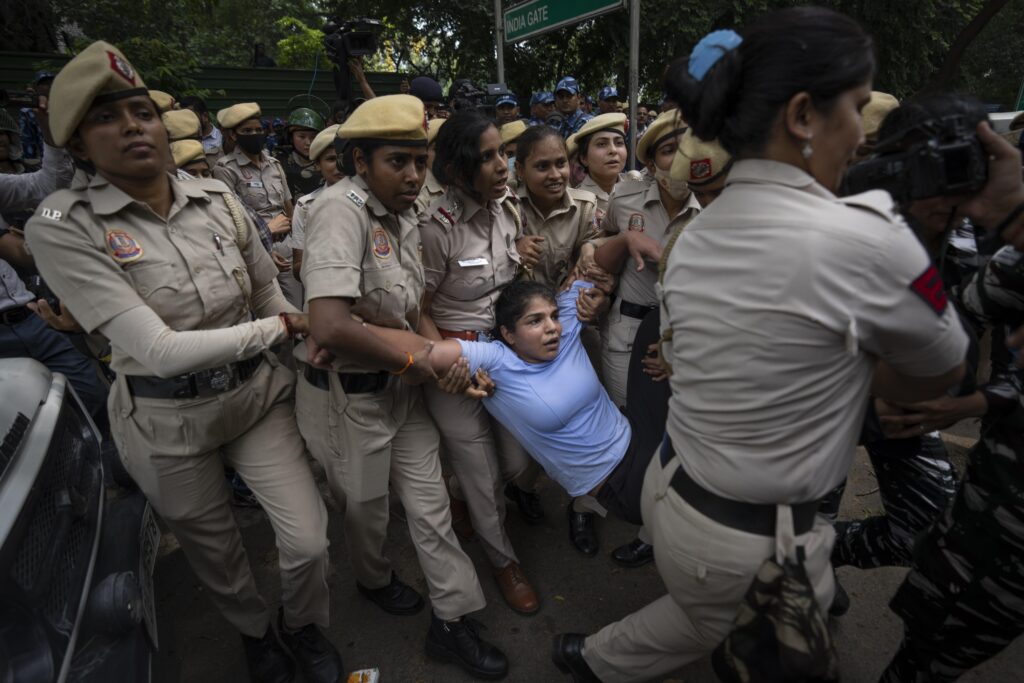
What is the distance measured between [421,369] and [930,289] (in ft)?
4.98

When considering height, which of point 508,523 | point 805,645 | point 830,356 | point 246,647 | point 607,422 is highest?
point 830,356

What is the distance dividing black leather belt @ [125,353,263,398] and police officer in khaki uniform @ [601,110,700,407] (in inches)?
67.1

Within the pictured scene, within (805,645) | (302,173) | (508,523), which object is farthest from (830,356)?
(302,173)

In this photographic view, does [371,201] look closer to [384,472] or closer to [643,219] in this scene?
[384,472]

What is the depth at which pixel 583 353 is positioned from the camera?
8.16ft

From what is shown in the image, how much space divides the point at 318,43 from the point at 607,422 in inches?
721

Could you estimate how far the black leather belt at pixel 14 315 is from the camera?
2826 millimetres

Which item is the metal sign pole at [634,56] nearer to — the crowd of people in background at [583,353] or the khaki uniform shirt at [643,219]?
the khaki uniform shirt at [643,219]

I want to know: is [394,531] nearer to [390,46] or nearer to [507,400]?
[507,400]

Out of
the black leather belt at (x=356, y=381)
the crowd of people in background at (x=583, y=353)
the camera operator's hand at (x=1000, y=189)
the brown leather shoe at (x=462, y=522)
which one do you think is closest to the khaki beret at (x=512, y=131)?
the crowd of people in background at (x=583, y=353)

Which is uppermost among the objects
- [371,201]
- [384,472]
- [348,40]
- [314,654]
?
[348,40]

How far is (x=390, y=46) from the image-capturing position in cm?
1538

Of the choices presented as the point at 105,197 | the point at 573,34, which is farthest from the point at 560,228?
the point at 573,34

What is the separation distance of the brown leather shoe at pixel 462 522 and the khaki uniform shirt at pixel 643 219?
4.59 feet
